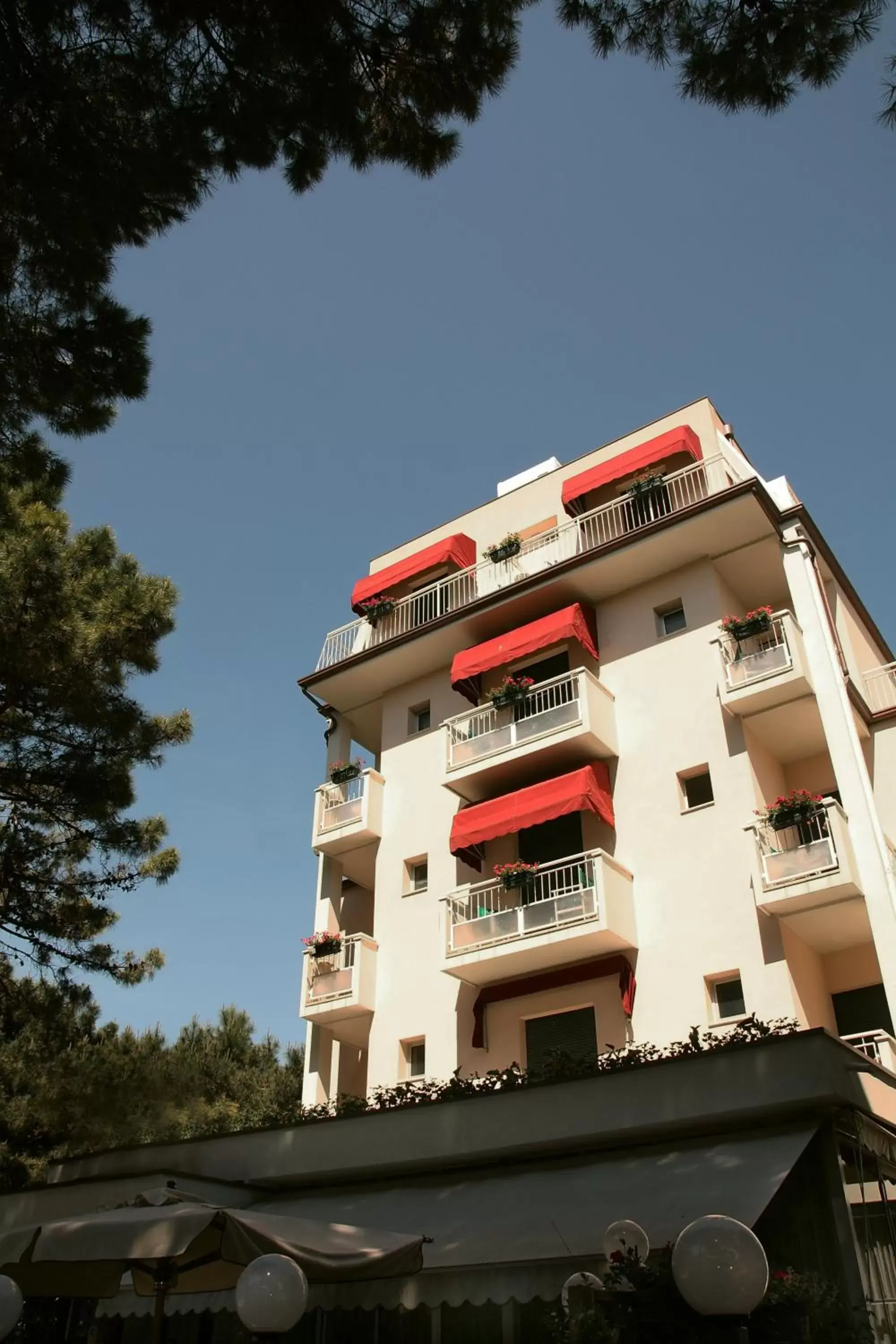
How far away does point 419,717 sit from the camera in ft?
69.8

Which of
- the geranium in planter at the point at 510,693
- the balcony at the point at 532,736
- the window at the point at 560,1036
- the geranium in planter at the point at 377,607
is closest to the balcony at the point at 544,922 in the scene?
the window at the point at 560,1036

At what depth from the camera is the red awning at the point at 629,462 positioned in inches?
748

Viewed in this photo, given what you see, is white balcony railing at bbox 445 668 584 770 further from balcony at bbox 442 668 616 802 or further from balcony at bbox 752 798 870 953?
balcony at bbox 752 798 870 953

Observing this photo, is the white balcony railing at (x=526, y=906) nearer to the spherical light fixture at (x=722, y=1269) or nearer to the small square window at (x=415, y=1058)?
the small square window at (x=415, y=1058)

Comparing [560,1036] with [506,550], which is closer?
[560,1036]

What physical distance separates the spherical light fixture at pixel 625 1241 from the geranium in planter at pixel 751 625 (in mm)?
9818

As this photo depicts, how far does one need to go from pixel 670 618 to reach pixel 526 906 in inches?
229

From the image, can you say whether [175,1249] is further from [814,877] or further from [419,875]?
[419,875]

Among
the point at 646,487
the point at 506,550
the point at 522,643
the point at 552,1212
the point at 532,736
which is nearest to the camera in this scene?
Answer: the point at 552,1212

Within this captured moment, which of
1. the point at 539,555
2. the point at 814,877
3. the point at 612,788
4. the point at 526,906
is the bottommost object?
Result: the point at 814,877

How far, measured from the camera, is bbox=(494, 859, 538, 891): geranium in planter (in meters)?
16.3

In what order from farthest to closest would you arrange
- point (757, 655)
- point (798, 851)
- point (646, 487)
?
1. point (646, 487)
2. point (757, 655)
3. point (798, 851)

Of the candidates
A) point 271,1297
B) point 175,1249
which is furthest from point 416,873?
point 271,1297

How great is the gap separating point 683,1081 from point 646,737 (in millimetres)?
7161
